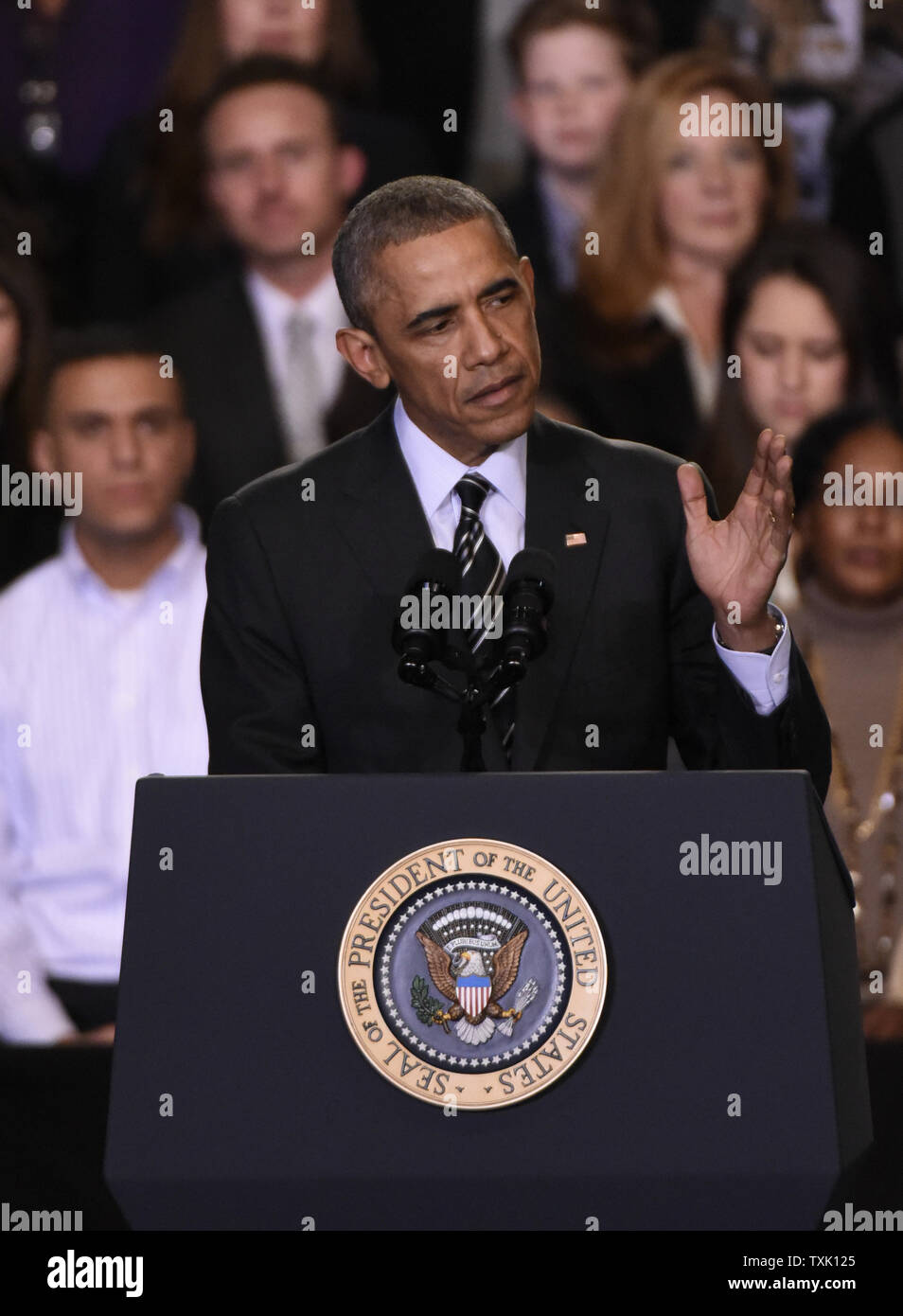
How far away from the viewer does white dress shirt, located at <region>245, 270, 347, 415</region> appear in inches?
167

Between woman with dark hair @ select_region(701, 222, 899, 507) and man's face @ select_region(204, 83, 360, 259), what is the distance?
1.05 metres

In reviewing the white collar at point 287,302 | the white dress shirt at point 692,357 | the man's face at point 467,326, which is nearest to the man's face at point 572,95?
the white dress shirt at point 692,357

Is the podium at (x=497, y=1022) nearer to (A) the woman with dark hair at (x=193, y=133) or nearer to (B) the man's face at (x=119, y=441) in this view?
(B) the man's face at (x=119, y=441)

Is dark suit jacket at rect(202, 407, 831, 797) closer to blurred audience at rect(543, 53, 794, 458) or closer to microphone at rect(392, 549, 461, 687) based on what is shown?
microphone at rect(392, 549, 461, 687)

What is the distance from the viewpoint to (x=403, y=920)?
5.18 feet

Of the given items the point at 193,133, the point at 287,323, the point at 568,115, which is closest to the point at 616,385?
the point at 568,115

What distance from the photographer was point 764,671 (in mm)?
1858

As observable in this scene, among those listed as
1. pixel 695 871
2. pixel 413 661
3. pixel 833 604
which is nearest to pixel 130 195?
pixel 833 604

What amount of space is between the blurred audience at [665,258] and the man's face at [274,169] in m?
0.65

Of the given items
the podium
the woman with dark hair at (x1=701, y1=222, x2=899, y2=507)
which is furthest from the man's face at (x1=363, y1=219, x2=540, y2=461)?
the woman with dark hair at (x1=701, y1=222, x2=899, y2=507)

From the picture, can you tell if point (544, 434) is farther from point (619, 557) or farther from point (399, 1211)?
point (399, 1211)

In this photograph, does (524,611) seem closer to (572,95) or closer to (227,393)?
(227,393)

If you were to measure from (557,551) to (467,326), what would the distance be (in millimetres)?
290

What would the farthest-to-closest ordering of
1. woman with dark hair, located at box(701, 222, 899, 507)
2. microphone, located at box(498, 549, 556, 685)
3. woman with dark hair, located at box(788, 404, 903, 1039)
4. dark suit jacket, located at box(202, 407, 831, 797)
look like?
1. woman with dark hair, located at box(701, 222, 899, 507)
2. woman with dark hair, located at box(788, 404, 903, 1039)
3. dark suit jacket, located at box(202, 407, 831, 797)
4. microphone, located at box(498, 549, 556, 685)
